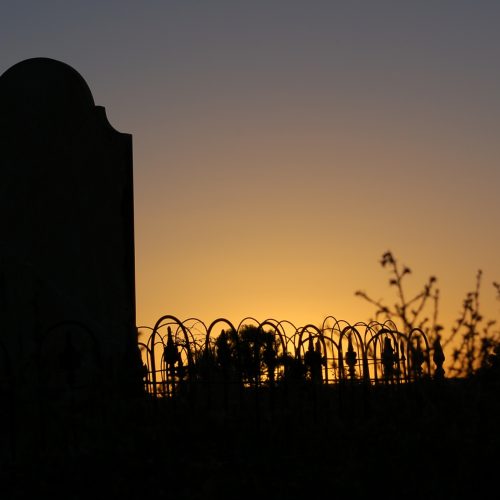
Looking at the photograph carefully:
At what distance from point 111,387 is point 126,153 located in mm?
5816

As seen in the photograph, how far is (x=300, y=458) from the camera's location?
665cm

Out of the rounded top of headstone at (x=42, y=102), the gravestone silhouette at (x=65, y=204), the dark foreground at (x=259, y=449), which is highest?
the rounded top of headstone at (x=42, y=102)

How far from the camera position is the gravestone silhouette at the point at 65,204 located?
11.6 meters

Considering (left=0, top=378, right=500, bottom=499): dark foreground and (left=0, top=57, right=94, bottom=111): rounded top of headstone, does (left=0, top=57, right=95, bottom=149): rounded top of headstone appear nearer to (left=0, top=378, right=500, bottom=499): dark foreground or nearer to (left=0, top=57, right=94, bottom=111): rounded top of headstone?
(left=0, top=57, right=94, bottom=111): rounded top of headstone

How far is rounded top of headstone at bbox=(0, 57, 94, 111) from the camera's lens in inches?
480

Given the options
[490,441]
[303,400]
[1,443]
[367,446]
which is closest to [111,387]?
[1,443]

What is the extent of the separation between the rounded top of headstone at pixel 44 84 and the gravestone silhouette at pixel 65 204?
1 centimetres

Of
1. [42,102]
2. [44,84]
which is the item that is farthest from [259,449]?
[44,84]

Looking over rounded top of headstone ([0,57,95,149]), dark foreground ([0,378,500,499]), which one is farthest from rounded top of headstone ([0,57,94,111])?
dark foreground ([0,378,500,499])

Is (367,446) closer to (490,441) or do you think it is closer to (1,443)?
(490,441)

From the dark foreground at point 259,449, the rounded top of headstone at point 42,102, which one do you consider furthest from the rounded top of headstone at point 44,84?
the dark foreground at point 259,449

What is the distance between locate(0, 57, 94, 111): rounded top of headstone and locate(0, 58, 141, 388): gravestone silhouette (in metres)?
0.01

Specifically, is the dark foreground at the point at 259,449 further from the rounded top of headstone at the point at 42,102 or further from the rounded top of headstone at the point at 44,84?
the rounded top of headstone at the point at 44,84

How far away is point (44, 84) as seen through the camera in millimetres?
12289
